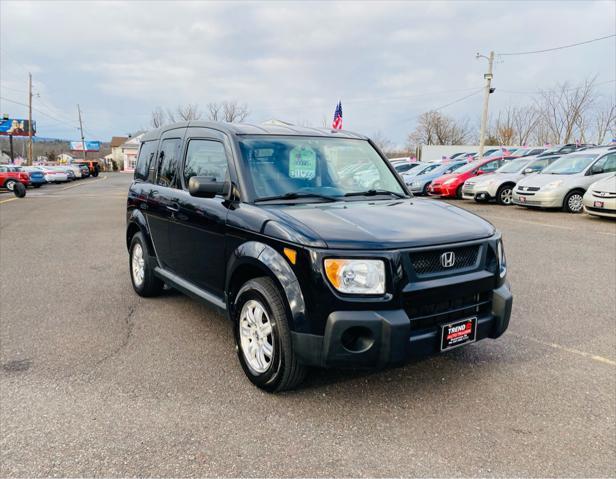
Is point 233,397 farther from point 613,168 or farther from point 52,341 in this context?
point 613,168

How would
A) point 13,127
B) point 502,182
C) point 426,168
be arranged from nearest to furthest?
point 502,182
point 426,168
point 13,127

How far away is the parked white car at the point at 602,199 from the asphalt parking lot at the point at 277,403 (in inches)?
267

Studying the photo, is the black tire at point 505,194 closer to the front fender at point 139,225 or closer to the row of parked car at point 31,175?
the front fender at point 139,225

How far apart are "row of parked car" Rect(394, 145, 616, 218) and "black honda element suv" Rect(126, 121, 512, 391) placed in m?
9.40

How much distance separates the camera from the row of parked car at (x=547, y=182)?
11656 mm

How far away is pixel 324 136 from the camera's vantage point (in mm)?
4336

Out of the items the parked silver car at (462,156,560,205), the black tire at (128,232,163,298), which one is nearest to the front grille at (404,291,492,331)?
the black tire at (128,232,163,298)

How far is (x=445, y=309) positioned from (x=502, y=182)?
14319 millimetres

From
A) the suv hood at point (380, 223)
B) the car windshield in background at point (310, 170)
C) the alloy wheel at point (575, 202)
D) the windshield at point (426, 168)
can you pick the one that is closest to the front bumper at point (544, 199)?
the alloy wheel at point (575, 202)

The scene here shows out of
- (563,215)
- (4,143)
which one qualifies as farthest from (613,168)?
(4,143)

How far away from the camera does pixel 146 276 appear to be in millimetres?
5355

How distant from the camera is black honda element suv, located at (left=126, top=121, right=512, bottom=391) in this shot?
2.82 metres

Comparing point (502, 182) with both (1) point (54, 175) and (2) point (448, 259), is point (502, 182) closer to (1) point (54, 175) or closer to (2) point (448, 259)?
(2) point (448, 259)

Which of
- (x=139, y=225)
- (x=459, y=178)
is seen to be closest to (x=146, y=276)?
(x=139, y=225)
